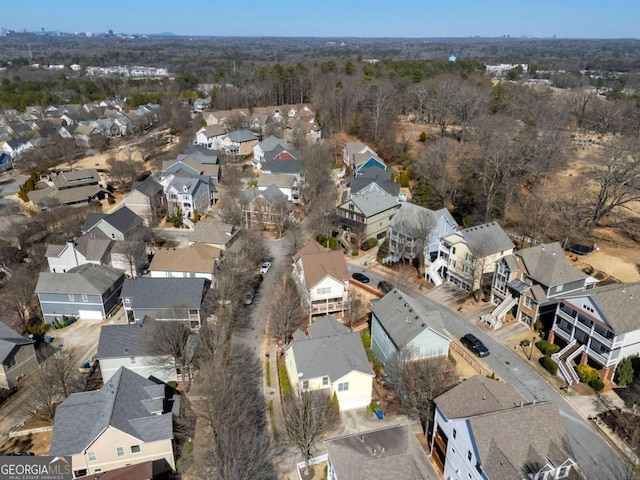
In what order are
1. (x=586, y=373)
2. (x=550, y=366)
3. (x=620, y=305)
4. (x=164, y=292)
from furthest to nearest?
(x=164, y=292) → (x=550, y=366) → (x=620, y=305) → (x=586, y=373)

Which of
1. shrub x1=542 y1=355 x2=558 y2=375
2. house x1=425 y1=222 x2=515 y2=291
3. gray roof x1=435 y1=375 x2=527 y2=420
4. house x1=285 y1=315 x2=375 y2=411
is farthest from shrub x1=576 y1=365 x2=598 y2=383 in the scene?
house x1=285 y1=315 x2=375 y2=411

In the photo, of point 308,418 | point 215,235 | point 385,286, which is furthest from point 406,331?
point 215,235

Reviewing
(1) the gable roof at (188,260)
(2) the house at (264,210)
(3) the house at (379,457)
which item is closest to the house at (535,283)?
(3) the house at (379,457)

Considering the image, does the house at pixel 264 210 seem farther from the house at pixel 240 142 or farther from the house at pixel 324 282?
the house at pixel 240 142

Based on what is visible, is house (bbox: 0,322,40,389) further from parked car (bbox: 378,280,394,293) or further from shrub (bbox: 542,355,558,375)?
shrub (bbox: 542,355,558,375)

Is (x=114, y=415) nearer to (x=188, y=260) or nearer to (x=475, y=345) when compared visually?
(x=188, y=260)
